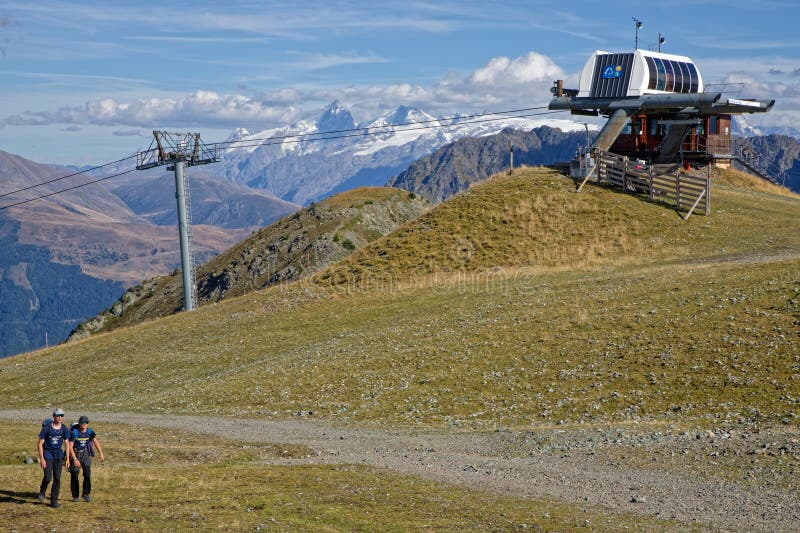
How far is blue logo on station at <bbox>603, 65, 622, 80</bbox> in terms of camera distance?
80188 millimetres

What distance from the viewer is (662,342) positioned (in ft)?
117

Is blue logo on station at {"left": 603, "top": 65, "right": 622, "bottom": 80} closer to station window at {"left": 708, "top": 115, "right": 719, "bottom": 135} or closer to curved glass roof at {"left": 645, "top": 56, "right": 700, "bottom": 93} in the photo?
curved glass roof at {"left": 645, "top": 56, "right": 700, "bottom": 93}

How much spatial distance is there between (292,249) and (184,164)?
5623 centimetres

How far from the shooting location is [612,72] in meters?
80.8

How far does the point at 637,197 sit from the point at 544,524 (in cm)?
5261

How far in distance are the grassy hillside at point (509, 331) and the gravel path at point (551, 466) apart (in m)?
2.54

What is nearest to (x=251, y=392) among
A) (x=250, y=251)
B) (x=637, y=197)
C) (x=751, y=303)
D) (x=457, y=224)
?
(x=751, y=303)

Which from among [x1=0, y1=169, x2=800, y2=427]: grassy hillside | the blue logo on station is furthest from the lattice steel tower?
the blue logo on station

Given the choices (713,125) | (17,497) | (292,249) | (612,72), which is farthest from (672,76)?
(292,249)

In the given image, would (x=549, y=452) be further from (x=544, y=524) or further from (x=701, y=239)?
(x=701, y=239)

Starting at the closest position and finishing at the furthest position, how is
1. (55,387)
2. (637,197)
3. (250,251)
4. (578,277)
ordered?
(55,387) < (578,277) < (637,197) < (250,251)

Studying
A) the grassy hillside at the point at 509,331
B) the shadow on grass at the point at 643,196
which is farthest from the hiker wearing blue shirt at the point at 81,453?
the shadow on grass at the point at 643,196

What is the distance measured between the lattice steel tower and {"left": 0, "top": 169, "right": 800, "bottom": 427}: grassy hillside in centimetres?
1615

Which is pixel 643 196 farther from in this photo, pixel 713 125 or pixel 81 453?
pixel 81 453
